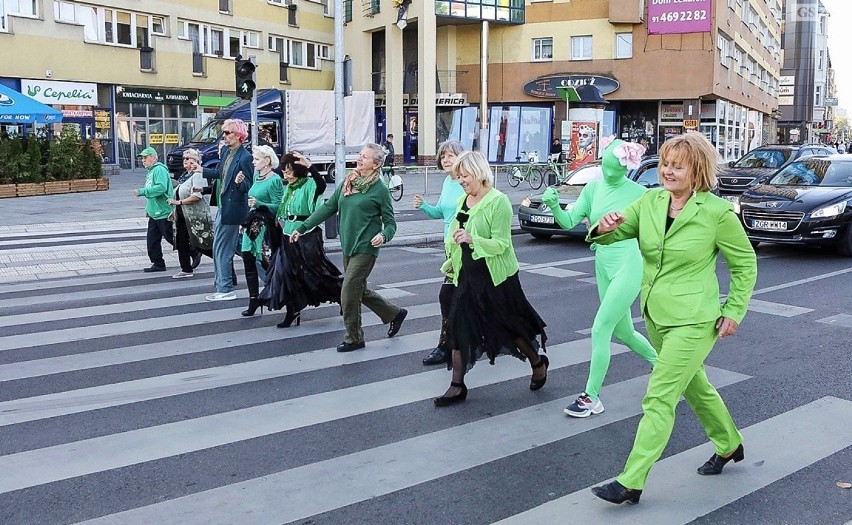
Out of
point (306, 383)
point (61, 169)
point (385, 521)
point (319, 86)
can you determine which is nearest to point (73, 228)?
point (61, 169)

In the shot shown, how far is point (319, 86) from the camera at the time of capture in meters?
47.8

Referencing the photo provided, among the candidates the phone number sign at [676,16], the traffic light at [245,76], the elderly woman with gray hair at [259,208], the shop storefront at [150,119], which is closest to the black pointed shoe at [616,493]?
the elderly woman with gray hair at [259,208]

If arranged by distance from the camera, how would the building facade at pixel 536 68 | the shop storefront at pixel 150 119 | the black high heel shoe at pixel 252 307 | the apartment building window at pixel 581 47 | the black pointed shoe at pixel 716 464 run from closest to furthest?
the black pointed shoe at pixel 716 464
the black high heel shoe at pixel 252 307
the shop storefront at pixel 150 119
the building facade at pixel 536 68
the apartment building window at pixel 581 47

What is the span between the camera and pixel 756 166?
2077 centimetres

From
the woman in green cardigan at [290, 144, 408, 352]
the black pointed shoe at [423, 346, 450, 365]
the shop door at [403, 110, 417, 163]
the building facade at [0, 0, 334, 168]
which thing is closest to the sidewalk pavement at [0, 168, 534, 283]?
the woman in green cardigan at [290, 144, 408, 352]

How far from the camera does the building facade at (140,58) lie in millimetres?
32688

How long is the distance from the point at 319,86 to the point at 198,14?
31.3 feet

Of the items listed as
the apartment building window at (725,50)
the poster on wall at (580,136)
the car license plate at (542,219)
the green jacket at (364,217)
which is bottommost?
the car license plate at (542,219)

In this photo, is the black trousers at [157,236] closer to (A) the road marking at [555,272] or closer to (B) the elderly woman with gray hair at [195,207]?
(B) the elderly woman with gray hair at [195,207]

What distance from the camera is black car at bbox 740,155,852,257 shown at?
1309 cm

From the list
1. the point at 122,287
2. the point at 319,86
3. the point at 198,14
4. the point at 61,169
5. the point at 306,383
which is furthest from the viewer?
the point at 319,86

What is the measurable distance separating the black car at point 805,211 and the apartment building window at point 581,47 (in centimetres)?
3245

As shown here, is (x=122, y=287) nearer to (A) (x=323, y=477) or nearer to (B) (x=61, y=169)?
(A) (x=323, y=477)

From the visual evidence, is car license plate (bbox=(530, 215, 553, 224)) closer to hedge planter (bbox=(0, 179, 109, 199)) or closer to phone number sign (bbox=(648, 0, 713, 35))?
hedge planter (bbox=(0, 179, 109, 199))
